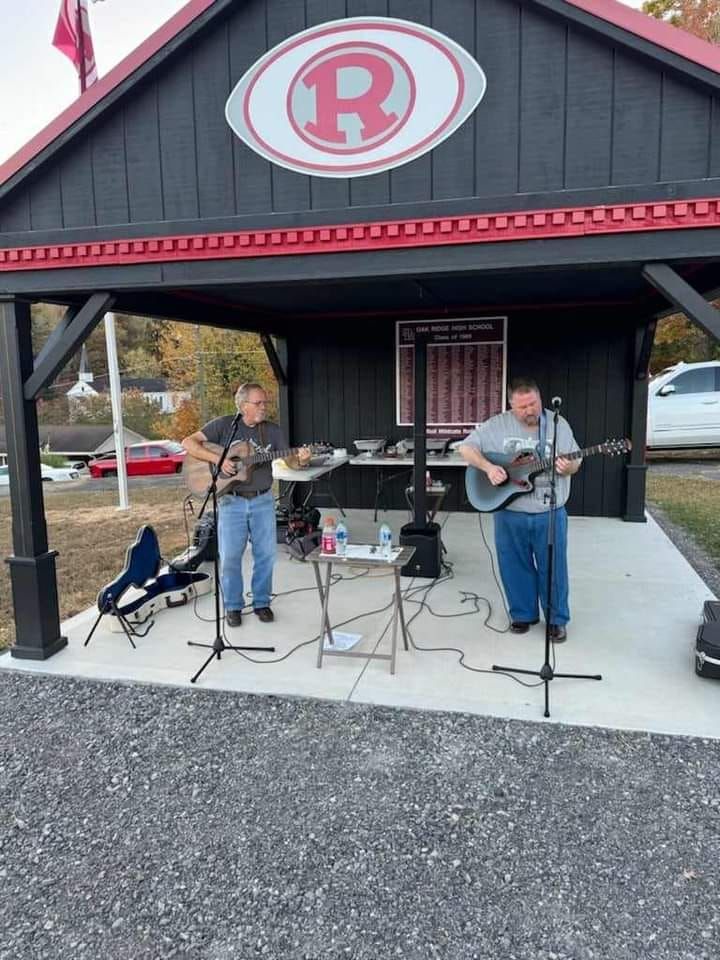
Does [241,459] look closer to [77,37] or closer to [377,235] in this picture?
[377,235]

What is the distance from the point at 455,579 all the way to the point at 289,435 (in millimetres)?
3487

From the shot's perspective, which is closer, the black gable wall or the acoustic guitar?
the black gable wall

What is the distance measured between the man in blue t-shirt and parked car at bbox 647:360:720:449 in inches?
361

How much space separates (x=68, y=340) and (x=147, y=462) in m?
18.7

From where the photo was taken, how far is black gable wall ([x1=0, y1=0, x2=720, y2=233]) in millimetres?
2939

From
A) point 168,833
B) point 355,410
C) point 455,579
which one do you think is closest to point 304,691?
point 168,833

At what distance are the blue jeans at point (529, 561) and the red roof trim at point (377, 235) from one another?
1.55 m

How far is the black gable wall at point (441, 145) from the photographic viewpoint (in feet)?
9.64

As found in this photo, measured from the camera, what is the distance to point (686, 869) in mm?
2162

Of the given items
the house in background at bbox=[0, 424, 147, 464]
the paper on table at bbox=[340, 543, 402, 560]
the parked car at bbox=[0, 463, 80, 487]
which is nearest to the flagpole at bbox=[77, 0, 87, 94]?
the paper on table at bbox=[340, 543, 402, 560]

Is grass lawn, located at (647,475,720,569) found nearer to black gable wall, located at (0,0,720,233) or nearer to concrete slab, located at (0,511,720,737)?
concrete slab, located at (0,511,720,737)

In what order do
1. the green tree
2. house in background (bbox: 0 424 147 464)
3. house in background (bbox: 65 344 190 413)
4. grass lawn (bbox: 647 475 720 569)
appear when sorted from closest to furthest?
1. grass lawn (bbox: 647 475 720 569)
2. the green tree
3. house in background (bbox: 0 424 147 464)
4. house in background (bbox: 65 344 190 413)

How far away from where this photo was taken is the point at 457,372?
300 inches

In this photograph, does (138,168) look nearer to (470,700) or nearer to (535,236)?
(535,236)
